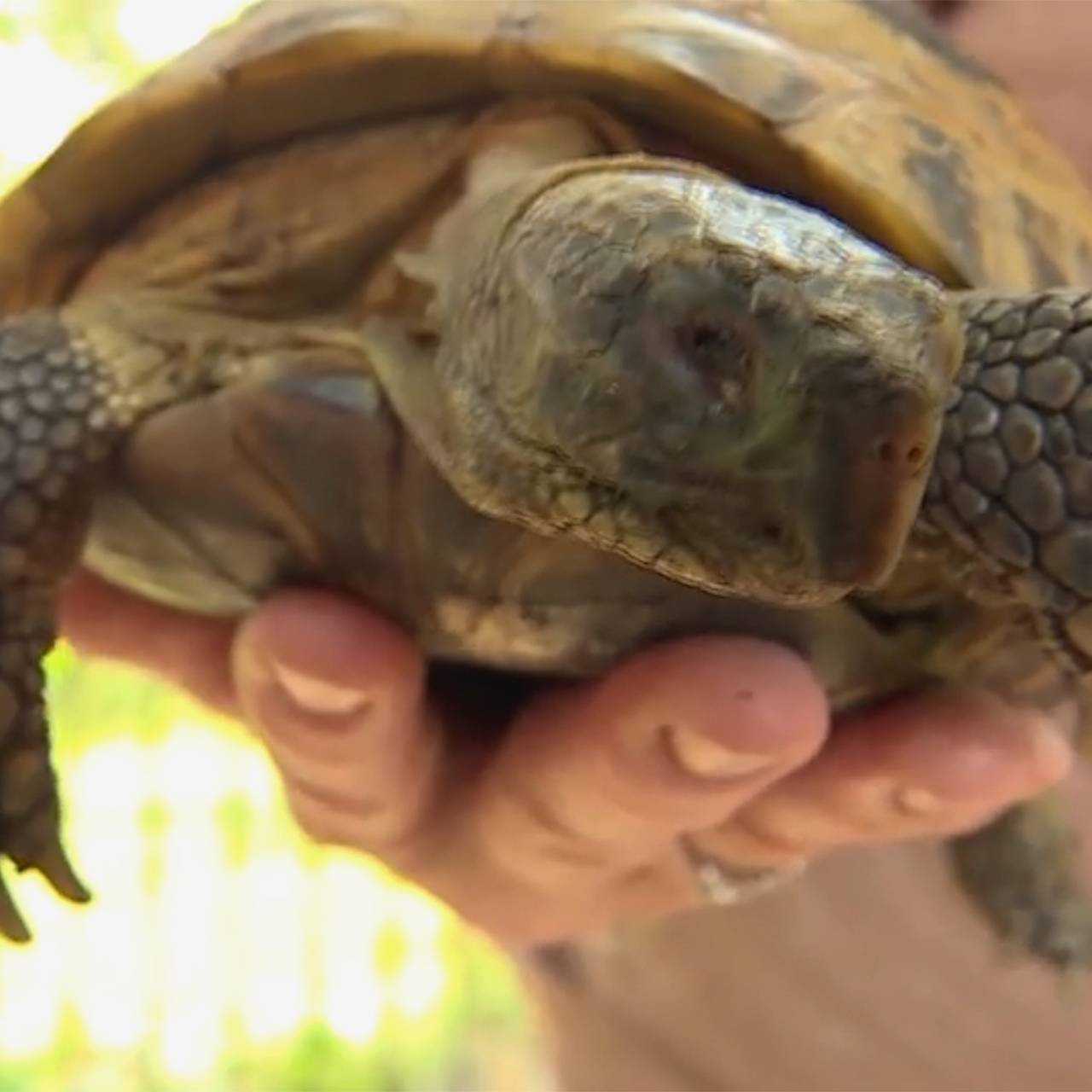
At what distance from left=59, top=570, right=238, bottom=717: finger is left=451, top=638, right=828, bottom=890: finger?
0.28 m

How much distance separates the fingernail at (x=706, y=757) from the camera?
3.23ft

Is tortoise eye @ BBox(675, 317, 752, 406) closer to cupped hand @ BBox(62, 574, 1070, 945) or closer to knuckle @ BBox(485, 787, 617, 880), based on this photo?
cupped hand @ BBox(62, 574, 1070, 945)

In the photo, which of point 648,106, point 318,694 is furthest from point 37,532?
point 648,106

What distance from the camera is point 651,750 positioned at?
40.2 inches

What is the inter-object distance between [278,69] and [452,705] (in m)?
0.45

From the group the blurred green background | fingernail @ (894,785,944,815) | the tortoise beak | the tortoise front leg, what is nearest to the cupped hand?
fingernail @ (894,785,944,815)

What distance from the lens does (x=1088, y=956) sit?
1480 mm

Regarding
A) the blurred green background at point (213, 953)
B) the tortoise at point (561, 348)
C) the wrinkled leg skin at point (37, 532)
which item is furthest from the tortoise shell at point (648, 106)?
the blurred green background at point (213, 953)

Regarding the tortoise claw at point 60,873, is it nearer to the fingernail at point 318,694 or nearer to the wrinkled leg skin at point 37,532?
the wrinkled leg skin at point 37,532

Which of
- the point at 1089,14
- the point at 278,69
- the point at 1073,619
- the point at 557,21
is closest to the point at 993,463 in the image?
the point at 1073,619

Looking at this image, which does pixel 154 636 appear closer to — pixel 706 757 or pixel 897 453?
pixel 706 757

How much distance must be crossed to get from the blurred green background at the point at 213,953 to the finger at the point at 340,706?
1996 mm

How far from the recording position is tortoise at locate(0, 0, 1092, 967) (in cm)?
72

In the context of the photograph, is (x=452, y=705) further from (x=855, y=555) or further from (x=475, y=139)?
(x=855, y=555)
